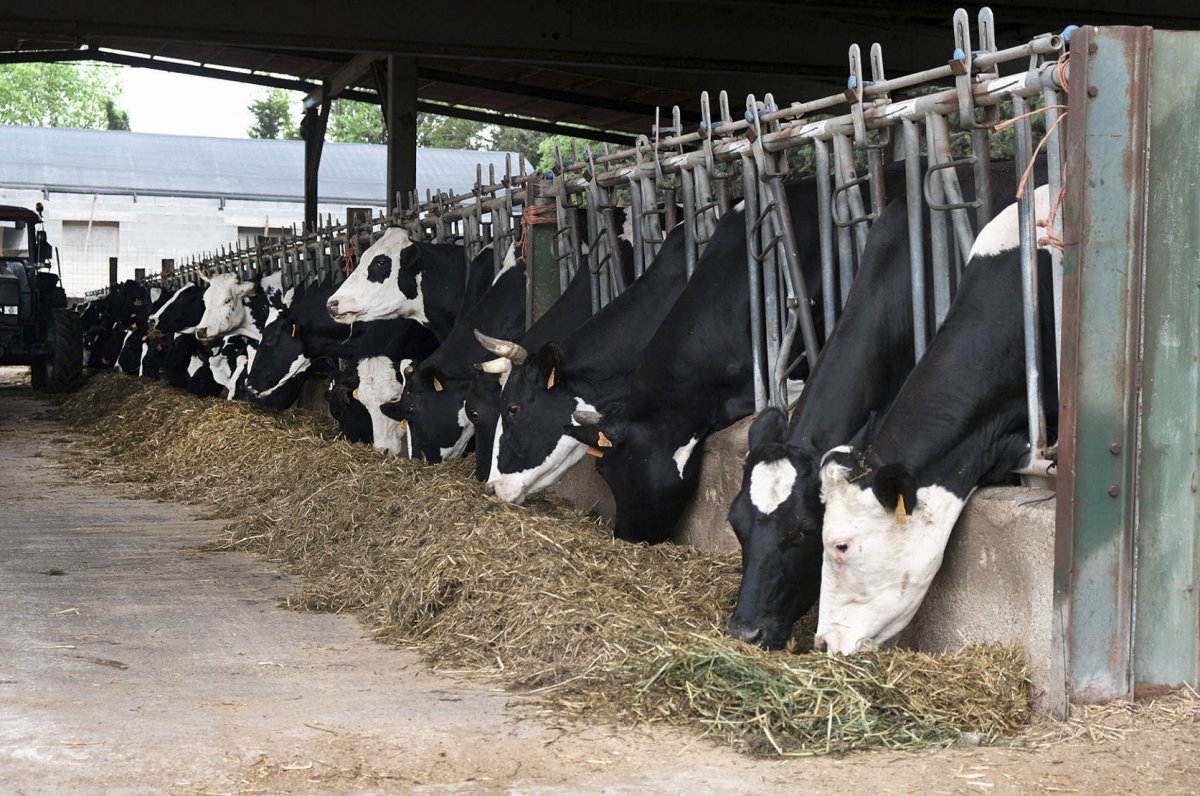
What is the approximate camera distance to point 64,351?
68.3 ft

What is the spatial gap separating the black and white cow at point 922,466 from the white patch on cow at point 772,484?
201mm

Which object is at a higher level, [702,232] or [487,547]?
[702,232]

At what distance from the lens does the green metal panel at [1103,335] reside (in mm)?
4055

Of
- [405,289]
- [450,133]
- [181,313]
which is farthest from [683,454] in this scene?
[450,133]

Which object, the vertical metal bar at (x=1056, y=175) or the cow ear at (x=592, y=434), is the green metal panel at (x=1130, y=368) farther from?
the cow ear at (x=592, y=434)

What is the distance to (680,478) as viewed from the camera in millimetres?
6352

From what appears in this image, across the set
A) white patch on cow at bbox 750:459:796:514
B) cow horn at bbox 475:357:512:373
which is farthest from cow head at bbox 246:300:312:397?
white patch on cow at bbox 750:459:796:514

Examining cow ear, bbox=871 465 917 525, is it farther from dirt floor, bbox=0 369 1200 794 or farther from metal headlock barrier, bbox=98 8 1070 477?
dirt floor, bbox=0 369 1200 794

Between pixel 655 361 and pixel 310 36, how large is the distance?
7898 millimetres

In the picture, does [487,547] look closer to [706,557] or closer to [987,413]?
[706,557]

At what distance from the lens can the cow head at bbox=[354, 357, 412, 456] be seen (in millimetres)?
10148

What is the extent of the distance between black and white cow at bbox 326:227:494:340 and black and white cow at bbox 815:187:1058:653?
5841 millimetres

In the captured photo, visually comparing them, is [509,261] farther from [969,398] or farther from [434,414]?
[969,398]

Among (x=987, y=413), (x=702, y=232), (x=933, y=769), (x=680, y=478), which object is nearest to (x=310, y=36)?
(x=702, y=232)
